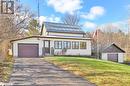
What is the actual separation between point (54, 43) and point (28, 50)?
4.48 meters

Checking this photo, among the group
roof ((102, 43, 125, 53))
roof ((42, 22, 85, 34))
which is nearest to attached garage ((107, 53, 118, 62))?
roof ((102, 43, 125, 53))

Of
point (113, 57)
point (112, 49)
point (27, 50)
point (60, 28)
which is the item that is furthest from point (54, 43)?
point (113, 57)

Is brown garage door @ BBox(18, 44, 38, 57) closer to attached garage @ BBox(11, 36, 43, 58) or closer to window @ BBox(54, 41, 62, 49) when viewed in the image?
attached garage @ BBox(11, 36, 43, 58)

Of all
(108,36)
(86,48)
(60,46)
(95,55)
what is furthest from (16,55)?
(108,36)

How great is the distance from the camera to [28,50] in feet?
126

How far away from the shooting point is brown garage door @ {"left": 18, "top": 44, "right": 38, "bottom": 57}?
1501 inches

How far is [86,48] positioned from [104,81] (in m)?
29.8

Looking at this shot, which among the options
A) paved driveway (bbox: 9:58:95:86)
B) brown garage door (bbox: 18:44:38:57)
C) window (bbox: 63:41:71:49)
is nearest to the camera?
paved driveway (bbox: 9:58:95:86)

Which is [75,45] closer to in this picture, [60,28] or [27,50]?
[60,28]

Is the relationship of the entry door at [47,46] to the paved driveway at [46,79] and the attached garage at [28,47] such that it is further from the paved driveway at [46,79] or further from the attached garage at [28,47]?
the paved driveway at [46,79]

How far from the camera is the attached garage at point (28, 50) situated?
38125mm

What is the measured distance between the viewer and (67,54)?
41000 millimetres

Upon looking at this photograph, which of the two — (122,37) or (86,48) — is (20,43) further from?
(122,37)

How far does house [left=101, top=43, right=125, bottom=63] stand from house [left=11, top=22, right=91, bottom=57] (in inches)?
210
